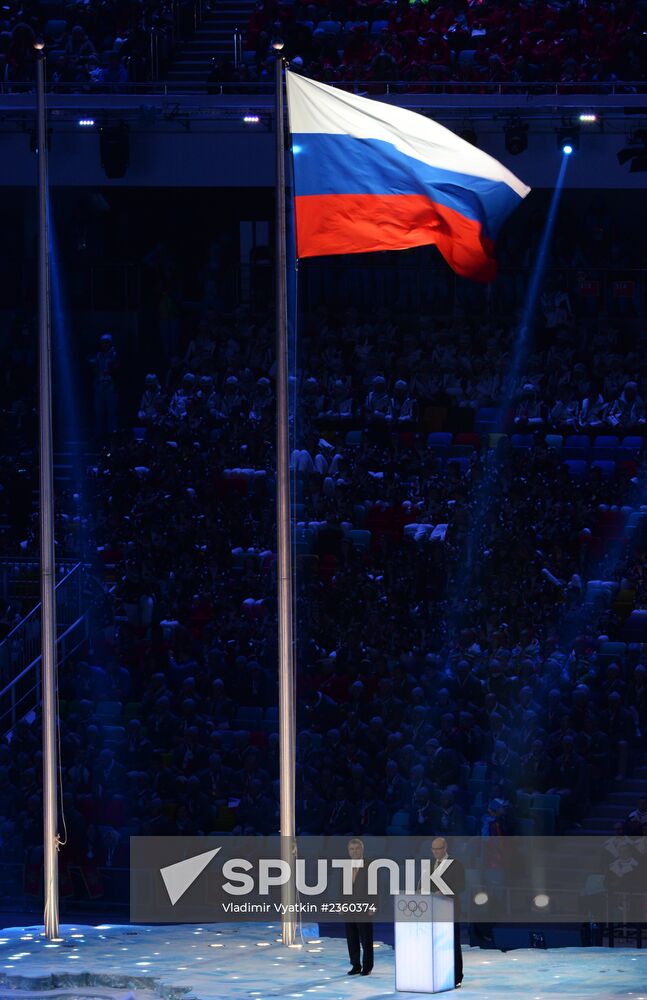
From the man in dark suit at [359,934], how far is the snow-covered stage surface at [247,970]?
0.41 ft

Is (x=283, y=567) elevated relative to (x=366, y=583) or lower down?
elevated

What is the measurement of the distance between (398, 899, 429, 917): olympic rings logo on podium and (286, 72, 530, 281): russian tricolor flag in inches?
194

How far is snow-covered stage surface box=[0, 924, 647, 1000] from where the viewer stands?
16250 mm

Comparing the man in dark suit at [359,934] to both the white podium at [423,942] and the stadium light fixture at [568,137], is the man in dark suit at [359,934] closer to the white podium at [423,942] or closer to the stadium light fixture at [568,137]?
the white podium at [423,942]

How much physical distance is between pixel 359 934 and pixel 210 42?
72.7ft

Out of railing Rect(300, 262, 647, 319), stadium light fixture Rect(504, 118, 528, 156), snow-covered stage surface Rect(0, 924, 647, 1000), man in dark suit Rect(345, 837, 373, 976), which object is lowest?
snow-covered stage surface Rect(0, 924, 647, 1000)

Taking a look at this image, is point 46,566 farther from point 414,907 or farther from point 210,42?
point 210,42

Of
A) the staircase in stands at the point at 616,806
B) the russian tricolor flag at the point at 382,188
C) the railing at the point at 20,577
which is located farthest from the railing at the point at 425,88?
the russian tricolor flag at the point at 382,188

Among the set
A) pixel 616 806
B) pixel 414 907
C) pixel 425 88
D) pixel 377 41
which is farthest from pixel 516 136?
pixel 414 907

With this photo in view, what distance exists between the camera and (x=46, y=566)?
1778 centimetres

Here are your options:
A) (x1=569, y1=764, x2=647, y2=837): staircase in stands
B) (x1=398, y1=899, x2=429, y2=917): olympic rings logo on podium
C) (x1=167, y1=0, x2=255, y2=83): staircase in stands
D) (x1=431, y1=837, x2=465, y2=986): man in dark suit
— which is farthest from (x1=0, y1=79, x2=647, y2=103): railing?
(x1=398, y1=899, x2=429, y2=917): olympic rings logo on podium

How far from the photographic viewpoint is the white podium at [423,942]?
16016mm

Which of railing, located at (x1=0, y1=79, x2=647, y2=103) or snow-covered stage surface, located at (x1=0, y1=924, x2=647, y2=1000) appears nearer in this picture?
snow-covered stage surface, located at (x1=0, y1=924, x2=647, y2=1000)

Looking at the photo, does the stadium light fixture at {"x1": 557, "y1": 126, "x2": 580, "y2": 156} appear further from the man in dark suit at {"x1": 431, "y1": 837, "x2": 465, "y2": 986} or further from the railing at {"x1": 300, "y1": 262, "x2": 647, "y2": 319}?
the man in dark suit at {"x1": 431, "y1": 837, "x2": 465, "y2": 986}
